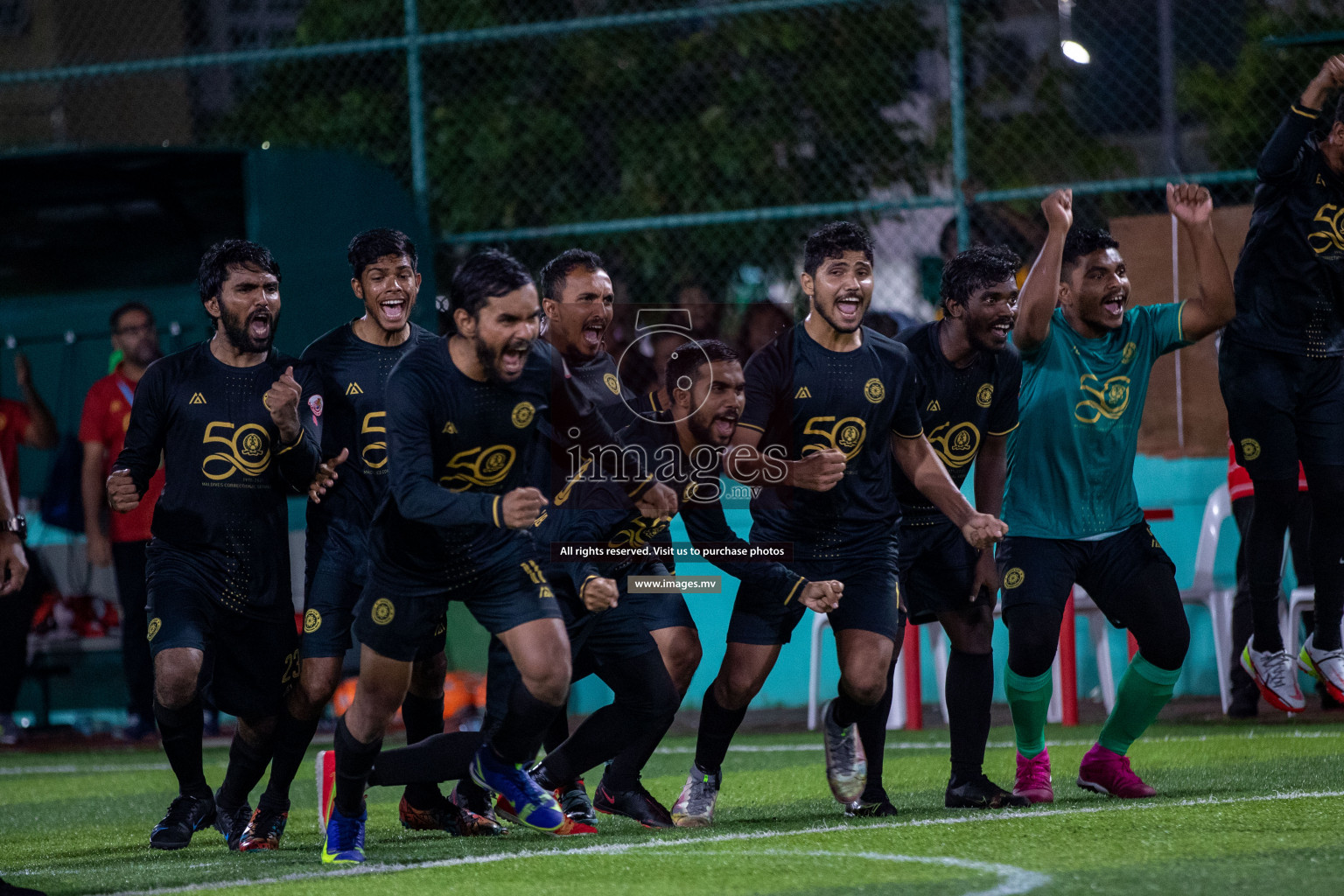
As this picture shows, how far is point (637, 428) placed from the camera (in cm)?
637

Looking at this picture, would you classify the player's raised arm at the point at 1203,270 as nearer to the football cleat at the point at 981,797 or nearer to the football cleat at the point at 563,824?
the football cleat at the point at 981,797

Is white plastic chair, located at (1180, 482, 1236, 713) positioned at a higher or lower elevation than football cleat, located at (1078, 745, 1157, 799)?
higher

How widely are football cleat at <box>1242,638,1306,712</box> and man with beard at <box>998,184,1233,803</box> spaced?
3.42ft

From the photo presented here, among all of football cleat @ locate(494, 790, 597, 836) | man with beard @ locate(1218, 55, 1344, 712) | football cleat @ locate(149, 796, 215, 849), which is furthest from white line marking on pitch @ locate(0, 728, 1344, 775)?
football cleat @ locate(149, 796, 215, 849)

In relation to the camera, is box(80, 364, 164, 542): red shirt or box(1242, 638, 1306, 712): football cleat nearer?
box(1242, 638, 1306, 712): football cleat

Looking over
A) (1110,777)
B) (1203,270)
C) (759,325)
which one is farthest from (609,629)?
(759,325)

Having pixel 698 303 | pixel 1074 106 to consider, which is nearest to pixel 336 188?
pixel 698 303

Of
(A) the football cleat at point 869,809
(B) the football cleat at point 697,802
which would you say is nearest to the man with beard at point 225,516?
(B) the football cleat at point 697,802

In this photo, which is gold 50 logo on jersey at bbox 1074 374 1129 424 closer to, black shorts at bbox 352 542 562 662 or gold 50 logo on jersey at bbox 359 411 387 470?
black shorts at bbox 352 542 562 662

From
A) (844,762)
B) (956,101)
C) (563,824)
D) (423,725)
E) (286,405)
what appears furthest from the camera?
(956,101)

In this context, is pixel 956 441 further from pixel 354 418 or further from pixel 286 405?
pixel 286 405

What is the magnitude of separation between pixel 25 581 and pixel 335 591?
539 cm

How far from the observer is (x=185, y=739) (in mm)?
6402

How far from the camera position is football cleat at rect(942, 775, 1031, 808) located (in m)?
6.43
